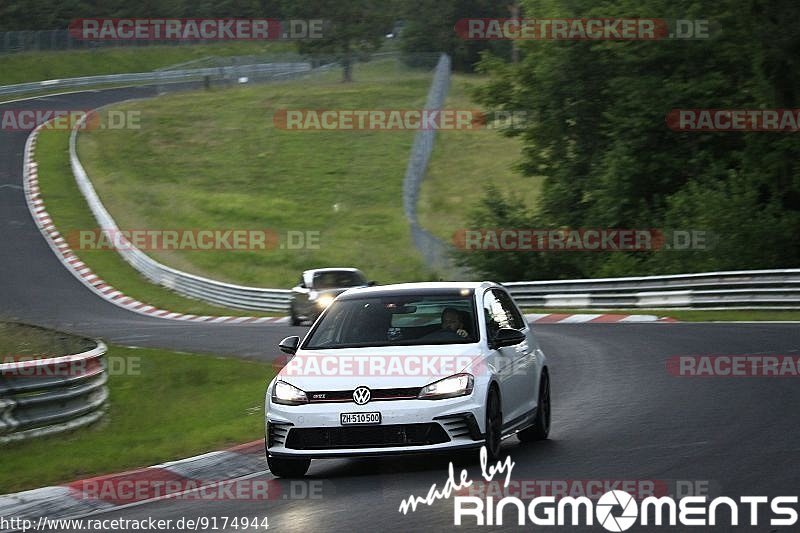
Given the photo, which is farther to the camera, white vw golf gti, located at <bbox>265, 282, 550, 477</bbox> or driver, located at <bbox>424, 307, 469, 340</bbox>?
driver, located at <bbox>424, 307, 469, 340</bbox>

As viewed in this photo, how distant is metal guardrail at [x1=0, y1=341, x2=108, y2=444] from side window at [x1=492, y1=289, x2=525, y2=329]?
4.45m

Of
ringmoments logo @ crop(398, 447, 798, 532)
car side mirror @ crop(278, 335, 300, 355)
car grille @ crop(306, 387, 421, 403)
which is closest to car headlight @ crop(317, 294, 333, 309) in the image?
car side mirror @ crop(278, 335, 300, 355)

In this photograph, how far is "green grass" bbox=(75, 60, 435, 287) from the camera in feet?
166

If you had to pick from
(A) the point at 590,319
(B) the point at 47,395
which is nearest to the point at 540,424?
(B) the point at 47,395

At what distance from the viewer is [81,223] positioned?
167ft

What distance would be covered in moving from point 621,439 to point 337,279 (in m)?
22.2

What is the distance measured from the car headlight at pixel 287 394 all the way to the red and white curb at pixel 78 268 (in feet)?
82.1

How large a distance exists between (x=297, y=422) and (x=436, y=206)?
153 feet

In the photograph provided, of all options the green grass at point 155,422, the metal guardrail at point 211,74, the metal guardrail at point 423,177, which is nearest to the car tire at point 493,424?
the green grass at point 155,422

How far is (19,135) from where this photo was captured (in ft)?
224

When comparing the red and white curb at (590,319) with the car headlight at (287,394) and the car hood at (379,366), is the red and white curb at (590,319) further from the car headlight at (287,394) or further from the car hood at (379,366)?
the car headlight at (287,394)

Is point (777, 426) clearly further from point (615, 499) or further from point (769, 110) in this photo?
point (769, 110)

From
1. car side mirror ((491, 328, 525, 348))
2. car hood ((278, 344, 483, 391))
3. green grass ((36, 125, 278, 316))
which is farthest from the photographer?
green grass ((36, 125, 278, 316))

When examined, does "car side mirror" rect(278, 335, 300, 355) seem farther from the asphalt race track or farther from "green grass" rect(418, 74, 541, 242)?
"green grass" rect(418, 74, 541, 242)
